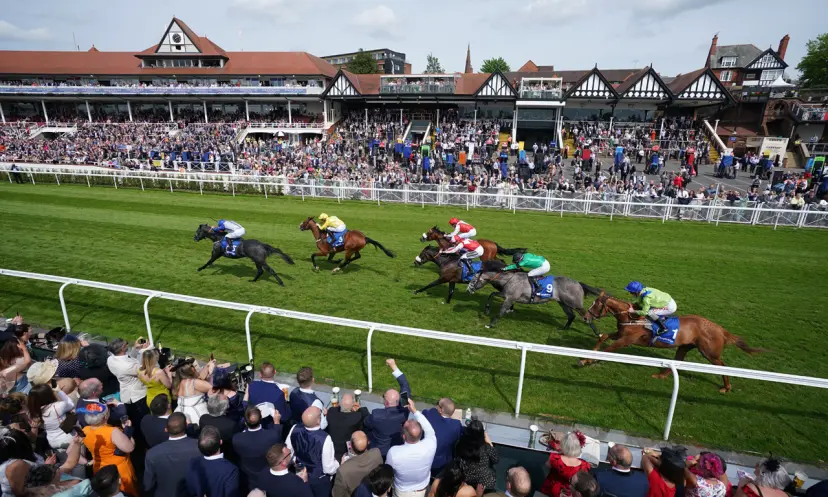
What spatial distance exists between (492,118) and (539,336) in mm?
29716

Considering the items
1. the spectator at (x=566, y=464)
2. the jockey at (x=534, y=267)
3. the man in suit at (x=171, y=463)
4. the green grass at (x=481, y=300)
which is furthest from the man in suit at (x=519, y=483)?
the jockey at (x=534, y=267)

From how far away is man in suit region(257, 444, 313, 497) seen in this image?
10.5 ft

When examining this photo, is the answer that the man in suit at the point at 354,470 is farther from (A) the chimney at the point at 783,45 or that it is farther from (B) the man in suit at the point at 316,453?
(A) the chimney at the point at 783,45

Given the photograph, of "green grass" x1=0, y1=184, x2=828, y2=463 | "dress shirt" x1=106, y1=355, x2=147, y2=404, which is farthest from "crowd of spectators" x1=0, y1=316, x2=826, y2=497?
"green grass" x1=0, y1=184, x2=828, y2=463

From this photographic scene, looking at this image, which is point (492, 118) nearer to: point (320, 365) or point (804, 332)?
point (804, 332)

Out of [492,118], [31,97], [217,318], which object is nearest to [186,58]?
[31,97]

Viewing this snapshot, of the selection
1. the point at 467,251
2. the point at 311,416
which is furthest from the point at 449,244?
the point at 311,416

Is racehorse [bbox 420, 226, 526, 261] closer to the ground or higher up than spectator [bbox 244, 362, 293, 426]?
higher up

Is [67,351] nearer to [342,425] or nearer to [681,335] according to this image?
[342,425]

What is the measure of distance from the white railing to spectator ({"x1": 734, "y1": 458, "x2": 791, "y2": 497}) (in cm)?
1481

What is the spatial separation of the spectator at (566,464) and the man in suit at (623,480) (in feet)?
0.69

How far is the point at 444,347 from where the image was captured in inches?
281

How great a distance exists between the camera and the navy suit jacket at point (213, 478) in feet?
10.9

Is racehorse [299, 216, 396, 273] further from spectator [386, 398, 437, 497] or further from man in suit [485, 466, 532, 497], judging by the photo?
man in suit [485, 466, 532, 497]
